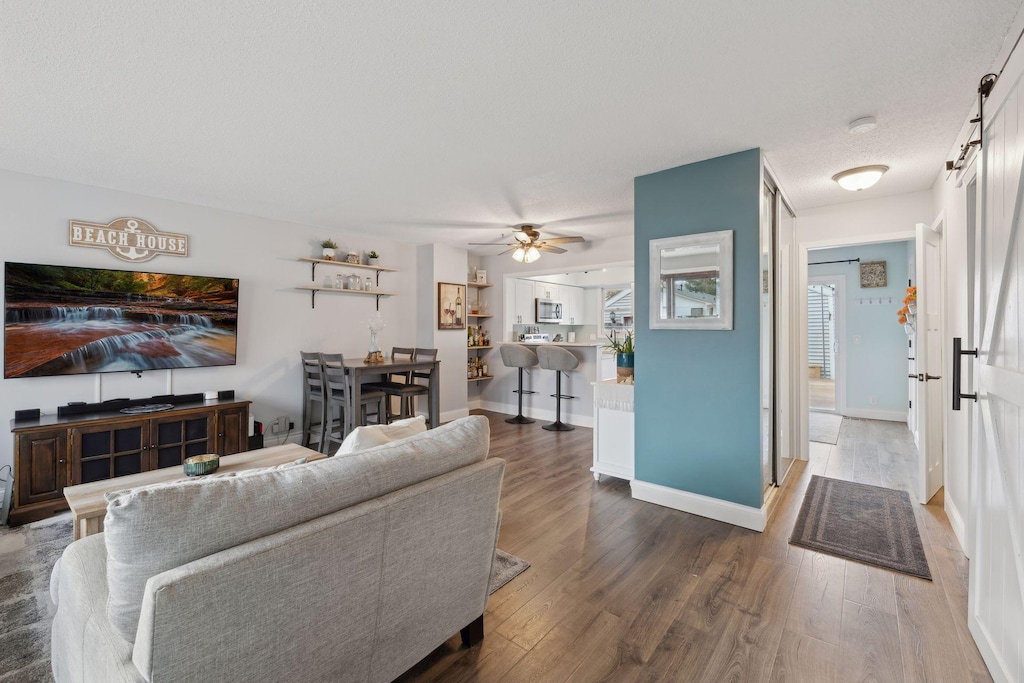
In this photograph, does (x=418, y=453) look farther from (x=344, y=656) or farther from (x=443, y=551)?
(x=344, y=656)

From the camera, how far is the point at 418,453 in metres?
1.52

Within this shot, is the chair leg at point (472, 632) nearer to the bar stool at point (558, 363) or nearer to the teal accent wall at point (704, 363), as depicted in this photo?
the teal accent wall at point (704, 363)

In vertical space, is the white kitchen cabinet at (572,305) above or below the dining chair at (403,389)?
above

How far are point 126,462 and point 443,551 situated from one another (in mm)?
3170

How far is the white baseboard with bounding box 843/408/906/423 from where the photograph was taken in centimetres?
585

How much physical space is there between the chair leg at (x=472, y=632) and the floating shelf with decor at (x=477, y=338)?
475 centimetres

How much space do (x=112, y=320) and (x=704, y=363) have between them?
4.54 m

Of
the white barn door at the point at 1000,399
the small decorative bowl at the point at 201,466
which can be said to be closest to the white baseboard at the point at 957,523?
the white barn door at the point at 1000,399

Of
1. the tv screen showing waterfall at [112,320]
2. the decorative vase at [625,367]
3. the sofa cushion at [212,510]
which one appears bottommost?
the sofa cushion at [212,510]

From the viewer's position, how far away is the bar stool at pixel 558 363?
17.5 ft

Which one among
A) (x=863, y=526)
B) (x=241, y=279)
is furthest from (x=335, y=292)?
(x=863, y=526)

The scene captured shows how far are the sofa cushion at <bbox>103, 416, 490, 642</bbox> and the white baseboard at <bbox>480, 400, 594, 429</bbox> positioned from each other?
450 cm

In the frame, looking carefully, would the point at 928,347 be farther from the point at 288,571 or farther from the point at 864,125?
the point at 288,571

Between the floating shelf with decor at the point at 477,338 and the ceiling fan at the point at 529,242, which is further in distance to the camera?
the floating shelf with decor at the point at 477,338
